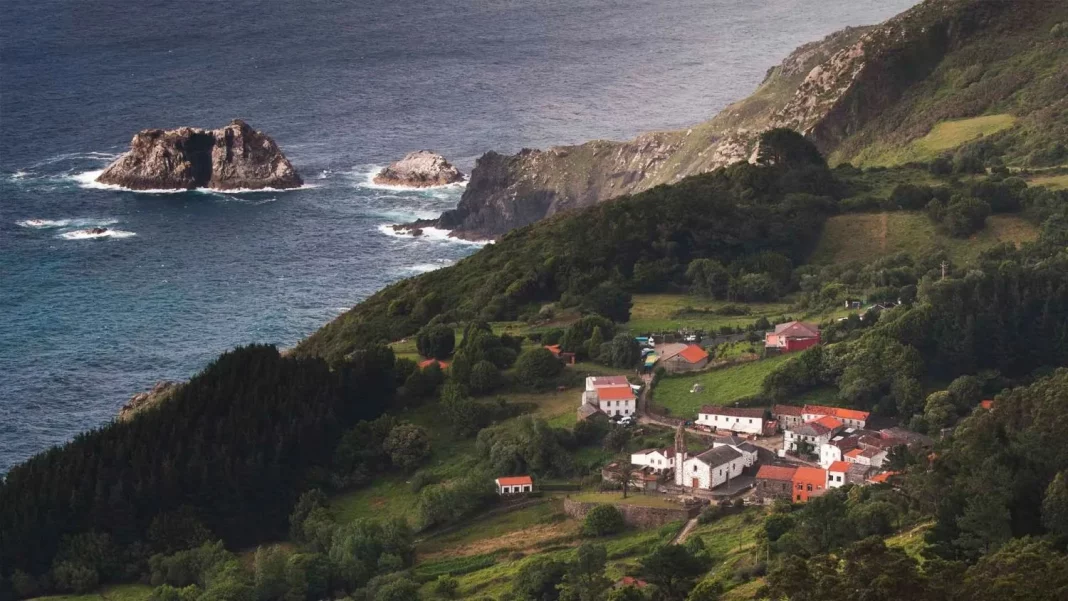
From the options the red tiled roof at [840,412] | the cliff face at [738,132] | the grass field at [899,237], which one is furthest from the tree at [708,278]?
the cliff face at [738,132]

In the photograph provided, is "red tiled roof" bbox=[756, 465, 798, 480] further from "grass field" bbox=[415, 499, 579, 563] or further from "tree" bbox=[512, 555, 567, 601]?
"tree" bbox=[512, 555, 567, 601]

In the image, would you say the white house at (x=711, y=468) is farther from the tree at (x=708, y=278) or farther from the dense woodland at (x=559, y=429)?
the tree at (x=708, y=278)

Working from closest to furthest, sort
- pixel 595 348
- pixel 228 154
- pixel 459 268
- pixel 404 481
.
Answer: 1. pixel 404 481
2. pixel 595 348
3. pixel 459 268
4. pixel 228 154

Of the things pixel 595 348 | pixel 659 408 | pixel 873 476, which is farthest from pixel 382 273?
pixel 873 476

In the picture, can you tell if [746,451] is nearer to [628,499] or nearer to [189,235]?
[628,499]

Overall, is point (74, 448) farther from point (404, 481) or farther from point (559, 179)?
point (559, 179)

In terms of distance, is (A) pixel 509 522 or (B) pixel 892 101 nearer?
(A) pixel 509 522

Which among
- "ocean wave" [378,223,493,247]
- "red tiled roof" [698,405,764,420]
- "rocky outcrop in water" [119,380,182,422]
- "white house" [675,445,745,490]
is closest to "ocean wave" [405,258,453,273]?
"ocean wave" [378,223,493,247]
